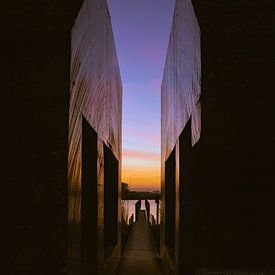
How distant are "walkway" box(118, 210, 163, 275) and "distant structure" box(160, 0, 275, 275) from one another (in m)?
4.78

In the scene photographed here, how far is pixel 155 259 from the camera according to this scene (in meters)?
12.3

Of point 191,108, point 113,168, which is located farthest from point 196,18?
point 113,168

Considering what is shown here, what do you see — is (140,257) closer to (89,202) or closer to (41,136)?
(89,202)

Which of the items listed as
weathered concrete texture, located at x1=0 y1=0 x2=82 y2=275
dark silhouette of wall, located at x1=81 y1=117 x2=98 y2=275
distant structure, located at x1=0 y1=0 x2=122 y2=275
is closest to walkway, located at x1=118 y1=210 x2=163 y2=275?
dark silhouette of wall, located at x1=81 y1=117 x2=98 y2=275

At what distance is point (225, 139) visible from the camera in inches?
168

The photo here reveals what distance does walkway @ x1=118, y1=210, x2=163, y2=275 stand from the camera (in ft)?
35.1

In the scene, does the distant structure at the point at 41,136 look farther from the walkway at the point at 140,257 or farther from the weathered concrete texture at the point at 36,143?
the walkway at the point at 140,257

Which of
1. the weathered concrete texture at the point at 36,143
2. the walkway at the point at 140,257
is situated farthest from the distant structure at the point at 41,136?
the walkway at the point at 140,257

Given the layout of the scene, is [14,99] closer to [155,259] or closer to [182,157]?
[182,157]

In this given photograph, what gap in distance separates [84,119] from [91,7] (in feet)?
4.97

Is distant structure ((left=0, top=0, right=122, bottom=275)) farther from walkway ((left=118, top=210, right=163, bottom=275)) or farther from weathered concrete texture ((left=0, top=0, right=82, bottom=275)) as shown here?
walkway ((left=118, top=210, right=163, bottom=275))

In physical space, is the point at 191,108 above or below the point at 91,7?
below

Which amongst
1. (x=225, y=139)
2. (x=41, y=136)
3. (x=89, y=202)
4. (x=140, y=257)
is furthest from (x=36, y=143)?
(x=140, y=257)

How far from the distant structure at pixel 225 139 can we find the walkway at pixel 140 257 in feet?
15.7
